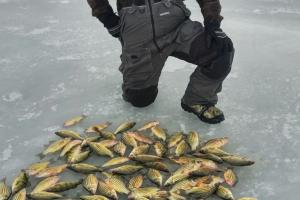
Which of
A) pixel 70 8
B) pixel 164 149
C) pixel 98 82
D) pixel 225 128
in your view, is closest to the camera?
pixel 164 149

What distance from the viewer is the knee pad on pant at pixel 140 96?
3.90 m

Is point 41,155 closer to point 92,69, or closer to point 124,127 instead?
point 124,127

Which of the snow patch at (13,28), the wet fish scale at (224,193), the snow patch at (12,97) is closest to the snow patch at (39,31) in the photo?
the snow patch at (13,28)

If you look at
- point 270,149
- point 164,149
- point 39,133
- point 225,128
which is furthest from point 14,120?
point 270,149

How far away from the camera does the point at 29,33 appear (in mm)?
5656

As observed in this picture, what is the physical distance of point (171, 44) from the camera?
12.5ft

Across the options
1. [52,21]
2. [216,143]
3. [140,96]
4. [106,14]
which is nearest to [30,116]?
[140,96]

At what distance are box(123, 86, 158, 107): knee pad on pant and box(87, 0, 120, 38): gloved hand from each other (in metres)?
0.53

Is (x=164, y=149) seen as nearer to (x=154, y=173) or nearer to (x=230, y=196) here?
(x=154, y=173)

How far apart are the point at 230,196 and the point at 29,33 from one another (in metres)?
3.72

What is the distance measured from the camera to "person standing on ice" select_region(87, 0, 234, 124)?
3.59 meters

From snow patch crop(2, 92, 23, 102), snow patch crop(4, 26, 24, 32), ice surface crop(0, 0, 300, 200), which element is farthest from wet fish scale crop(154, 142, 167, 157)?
snow patch crop(4, 26, 24, 32)

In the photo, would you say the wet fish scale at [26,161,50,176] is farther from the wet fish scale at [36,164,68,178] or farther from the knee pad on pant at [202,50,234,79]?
the knee pad on pant at [202,50,234,79]

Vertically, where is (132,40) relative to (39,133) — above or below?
above
